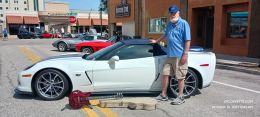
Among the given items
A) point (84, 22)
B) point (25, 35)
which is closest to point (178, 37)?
point (25, 35)

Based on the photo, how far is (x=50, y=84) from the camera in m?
5.72

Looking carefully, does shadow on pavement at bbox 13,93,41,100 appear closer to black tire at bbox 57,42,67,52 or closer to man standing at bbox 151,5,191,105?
man standing at bbox 151,5,191,105

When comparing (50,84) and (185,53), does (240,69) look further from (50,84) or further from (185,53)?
(50,84)

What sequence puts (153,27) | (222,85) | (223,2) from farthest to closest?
(153,27) → (223,2) → (222,85)

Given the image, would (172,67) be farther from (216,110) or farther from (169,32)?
(216,110)

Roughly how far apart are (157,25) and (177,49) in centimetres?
1723

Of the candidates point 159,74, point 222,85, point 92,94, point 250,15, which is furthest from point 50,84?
point 250,15

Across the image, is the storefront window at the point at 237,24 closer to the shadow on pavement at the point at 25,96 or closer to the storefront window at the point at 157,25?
the storefront window at the point at 157,25

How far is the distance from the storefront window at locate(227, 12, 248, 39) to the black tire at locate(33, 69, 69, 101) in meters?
11.4

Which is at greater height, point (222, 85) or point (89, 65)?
point (89, 65)

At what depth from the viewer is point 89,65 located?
5703 mm

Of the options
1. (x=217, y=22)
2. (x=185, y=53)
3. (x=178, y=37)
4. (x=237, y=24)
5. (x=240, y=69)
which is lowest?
(x=240, y=69)

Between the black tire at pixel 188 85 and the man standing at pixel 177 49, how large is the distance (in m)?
0.32

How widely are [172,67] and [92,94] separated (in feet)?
5.60
